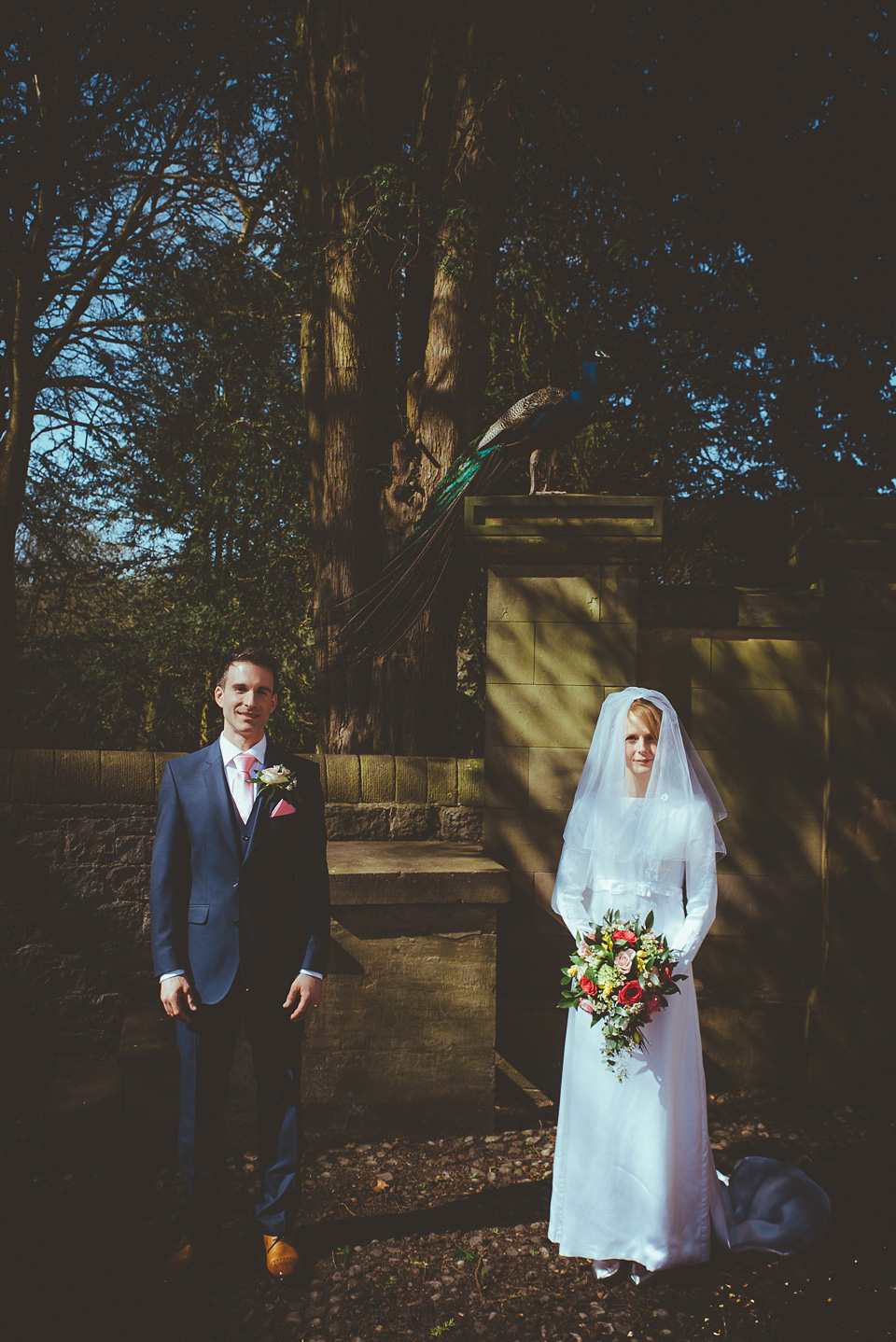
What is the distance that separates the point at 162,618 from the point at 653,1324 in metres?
8.44

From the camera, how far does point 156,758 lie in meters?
4.86

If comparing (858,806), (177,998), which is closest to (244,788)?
(177,998)

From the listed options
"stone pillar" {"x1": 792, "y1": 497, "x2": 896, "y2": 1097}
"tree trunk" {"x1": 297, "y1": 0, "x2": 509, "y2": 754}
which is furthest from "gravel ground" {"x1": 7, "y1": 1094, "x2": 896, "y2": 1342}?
"tree trunk" {"x1": 297, "y1": 0, "x2": 509, "y2": 754}

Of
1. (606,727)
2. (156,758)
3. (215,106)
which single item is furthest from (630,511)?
(215,106)

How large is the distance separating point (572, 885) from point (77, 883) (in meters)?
2.87

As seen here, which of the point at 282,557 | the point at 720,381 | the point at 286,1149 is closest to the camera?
the point at 286,1149

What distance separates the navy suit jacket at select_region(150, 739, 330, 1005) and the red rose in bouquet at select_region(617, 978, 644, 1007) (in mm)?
1036

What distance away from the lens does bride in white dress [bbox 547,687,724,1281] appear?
312 centimetres

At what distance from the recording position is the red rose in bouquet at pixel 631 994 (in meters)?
3.01

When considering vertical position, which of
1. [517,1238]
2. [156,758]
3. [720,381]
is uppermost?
[720,381]

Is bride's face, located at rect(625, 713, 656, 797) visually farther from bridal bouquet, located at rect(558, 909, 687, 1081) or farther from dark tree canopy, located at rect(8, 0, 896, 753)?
dark tree canopy, located at rect(8, 0, 896, 753)

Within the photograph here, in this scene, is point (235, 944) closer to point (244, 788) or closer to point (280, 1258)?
point (244, 788)

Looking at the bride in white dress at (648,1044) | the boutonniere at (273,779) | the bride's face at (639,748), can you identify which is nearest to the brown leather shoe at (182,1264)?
the bride in white dress at (648,1044)

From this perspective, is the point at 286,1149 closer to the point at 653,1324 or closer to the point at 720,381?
the point at 653,1324
